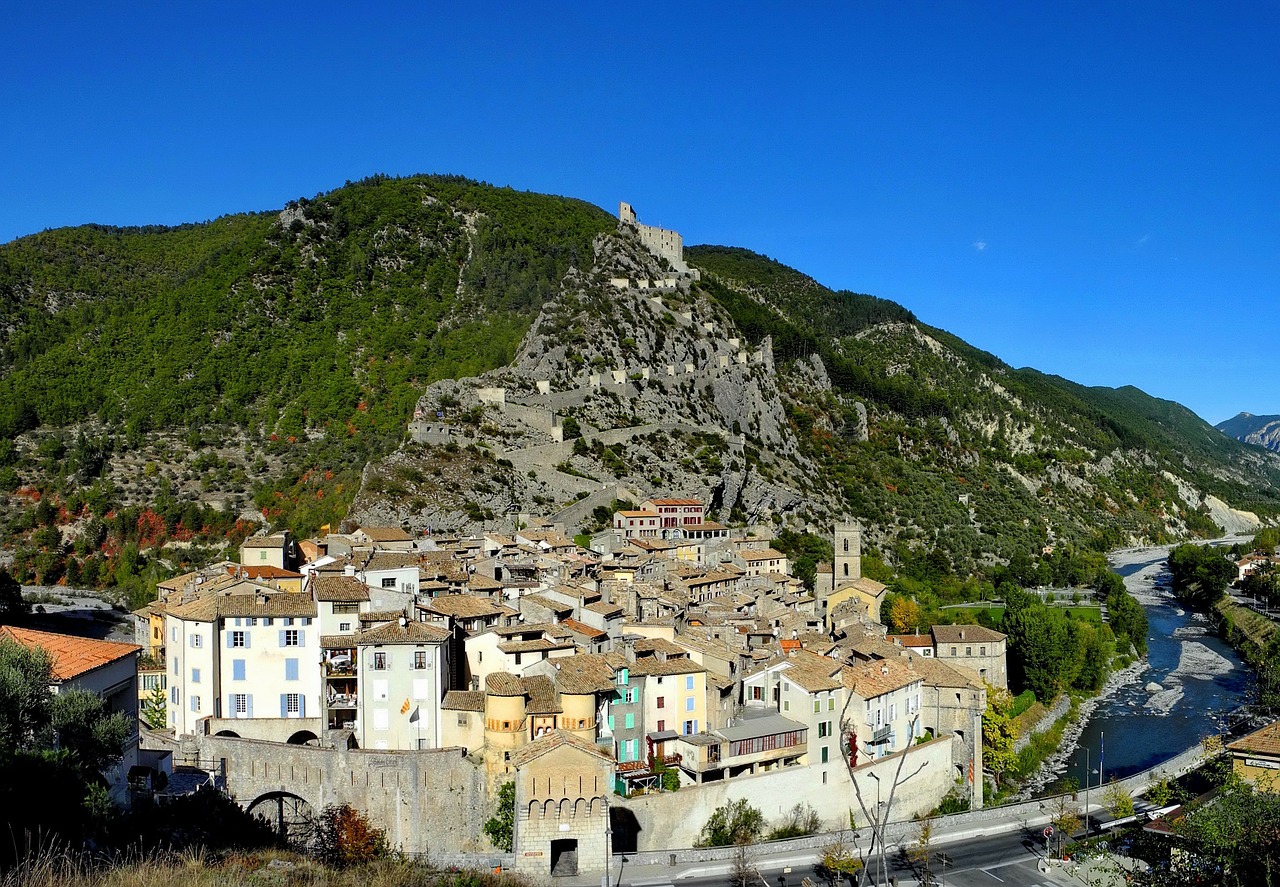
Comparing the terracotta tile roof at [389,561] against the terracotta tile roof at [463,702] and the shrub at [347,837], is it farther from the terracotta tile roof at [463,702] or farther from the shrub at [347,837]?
the shrub at [347,837]

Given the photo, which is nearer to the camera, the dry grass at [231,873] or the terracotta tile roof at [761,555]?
the dry grass at [231,873]

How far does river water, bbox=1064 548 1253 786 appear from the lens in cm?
3603

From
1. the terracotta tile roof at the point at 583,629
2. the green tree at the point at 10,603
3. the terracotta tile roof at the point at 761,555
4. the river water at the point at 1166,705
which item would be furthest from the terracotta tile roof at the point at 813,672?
the green tree at the point at 10,603

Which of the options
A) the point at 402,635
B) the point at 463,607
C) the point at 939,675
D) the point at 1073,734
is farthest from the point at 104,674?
the point at 1073,734

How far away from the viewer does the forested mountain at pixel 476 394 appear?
222 ft

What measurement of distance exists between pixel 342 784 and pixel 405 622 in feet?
13.4

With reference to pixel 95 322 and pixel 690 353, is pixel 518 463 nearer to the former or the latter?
pixel 690 353

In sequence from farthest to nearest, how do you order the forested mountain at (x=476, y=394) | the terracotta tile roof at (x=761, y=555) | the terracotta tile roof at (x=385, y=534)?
the forested mountain at (x=476, y=394) < the terracotta tile roof at (x=761, y=555) < the terracotta tile roof at (x=385, y=534)

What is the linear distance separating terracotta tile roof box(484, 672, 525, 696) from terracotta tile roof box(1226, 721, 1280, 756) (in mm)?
15995

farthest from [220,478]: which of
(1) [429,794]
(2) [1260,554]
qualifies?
(2) [1260,554]

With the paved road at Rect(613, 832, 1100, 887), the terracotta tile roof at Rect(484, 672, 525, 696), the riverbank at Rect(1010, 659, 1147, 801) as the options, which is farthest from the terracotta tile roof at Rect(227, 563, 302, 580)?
the riverbank at Rect(1010, 659, 1147, 801)

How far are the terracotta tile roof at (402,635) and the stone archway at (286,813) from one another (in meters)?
3.61

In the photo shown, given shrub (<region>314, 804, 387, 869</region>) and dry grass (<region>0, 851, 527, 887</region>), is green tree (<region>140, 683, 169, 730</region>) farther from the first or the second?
dry grass (<region>0, 851, 527, 887</region>)

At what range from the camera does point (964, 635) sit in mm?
39094
